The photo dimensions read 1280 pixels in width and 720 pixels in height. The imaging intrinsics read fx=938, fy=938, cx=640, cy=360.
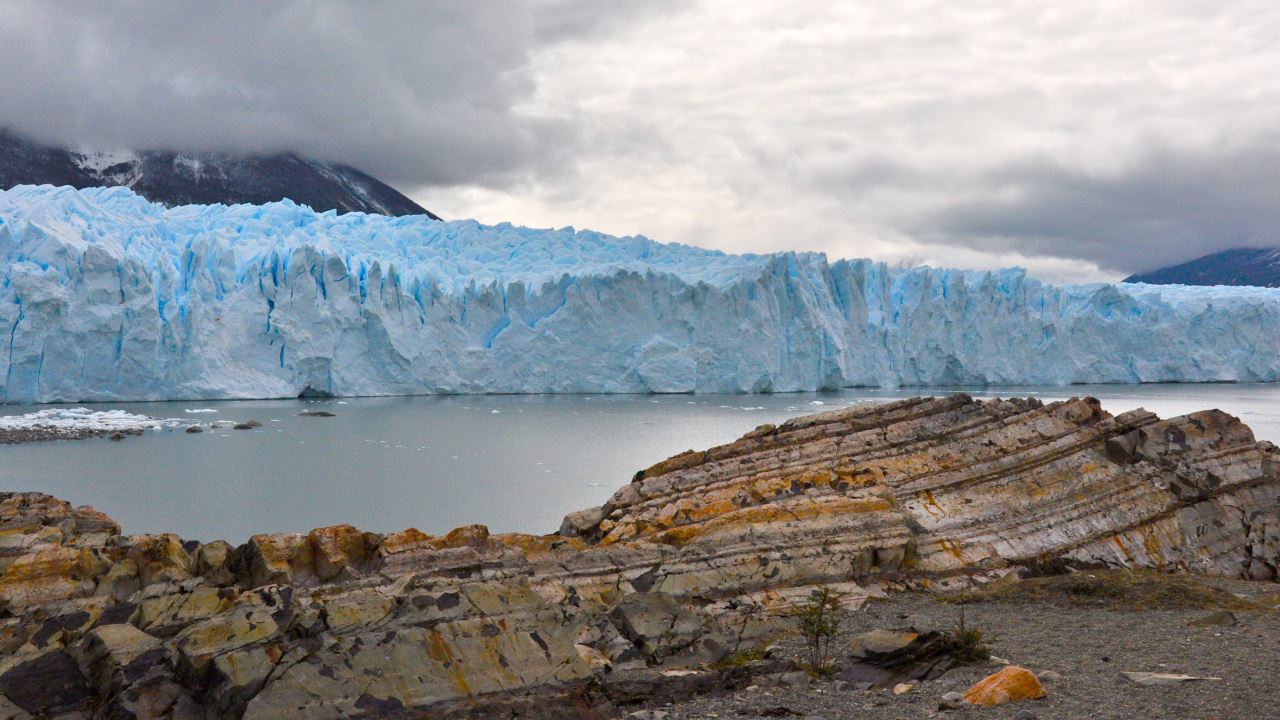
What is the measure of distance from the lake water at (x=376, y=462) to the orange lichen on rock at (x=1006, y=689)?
7.67 metres

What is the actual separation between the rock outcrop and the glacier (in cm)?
2215

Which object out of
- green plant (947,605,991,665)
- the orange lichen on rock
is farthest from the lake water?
the orange lichen on rock

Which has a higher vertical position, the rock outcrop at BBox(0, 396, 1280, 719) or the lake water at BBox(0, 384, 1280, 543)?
the rock outcrop at BBox(0, 396, 1280, 719)

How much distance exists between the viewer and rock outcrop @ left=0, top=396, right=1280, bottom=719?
13.8 ft

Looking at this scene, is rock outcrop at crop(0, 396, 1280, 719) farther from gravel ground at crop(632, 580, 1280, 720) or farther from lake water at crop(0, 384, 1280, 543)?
lake water at crop(0, 384, 1280, 543)

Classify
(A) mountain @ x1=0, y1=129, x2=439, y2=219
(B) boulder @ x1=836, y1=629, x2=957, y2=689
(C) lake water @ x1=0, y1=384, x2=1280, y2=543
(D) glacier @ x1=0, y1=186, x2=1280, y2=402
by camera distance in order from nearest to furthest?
(B) boulder @ x1=836, y1=629, x2=957, y2=689 < (C) lake water @ x1=0, y1=384, x2=1280, y2=543 < (D) glacier @ x1=0, y1=186, x2=1280, y2=402 < (A) mountain @ x1=0, y1=129, x2=439, y2=219

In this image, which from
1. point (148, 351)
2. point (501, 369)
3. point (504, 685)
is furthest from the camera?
point (501, 369)

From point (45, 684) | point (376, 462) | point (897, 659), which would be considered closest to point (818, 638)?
point (897, 659)

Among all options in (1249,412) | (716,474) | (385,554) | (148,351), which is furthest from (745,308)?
(385,554)

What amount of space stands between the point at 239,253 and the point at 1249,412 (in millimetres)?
30454

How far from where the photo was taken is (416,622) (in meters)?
4.57

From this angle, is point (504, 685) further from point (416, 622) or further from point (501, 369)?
point (501, 369)

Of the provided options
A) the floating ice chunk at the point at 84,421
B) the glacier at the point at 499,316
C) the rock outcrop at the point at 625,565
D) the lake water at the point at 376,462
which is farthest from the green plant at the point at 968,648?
the glacier at the point at 499,316

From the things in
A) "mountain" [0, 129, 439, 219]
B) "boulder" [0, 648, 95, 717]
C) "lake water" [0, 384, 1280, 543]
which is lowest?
"lake water" [0, 384, 1280, 543]
